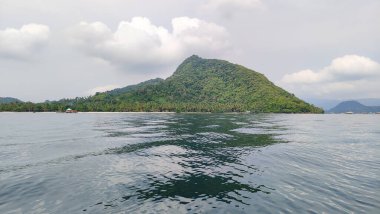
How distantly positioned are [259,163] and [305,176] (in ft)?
28.9

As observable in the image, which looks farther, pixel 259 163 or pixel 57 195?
pixel 259 163

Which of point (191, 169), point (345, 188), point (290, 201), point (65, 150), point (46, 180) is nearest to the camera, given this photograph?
point (290, 201)

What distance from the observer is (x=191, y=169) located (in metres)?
38.7

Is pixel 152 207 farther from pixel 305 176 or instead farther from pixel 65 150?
pixel 65 150

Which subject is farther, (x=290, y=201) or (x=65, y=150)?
(x=65, y=150)

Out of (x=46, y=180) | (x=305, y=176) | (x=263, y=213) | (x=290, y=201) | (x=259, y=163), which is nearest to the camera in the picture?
(x=263, y=213)

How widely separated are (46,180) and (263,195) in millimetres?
24571

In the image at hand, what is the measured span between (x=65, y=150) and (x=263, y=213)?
4231cm

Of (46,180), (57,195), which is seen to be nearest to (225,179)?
(57,195)

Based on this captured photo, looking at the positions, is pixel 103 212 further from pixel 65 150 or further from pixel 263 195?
pixel 65 150

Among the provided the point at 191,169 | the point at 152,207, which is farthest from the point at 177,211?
the point at 191,169

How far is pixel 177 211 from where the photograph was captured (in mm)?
23047

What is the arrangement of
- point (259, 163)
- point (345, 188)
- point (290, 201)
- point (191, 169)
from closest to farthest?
1. point (290, 201)
2. point (345, 188)
3. point (191, 169)
4. point (259, 163)

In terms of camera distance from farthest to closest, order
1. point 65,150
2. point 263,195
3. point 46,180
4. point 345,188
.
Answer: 1. point 65,150
2. point 46,180
3. point 345,188
4. point 263,195
